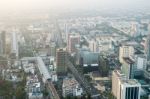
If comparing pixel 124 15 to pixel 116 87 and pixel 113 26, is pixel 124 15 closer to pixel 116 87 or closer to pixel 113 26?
pixel 113 26

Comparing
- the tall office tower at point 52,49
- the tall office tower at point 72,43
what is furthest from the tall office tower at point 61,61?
the tall office tower at point 72,43

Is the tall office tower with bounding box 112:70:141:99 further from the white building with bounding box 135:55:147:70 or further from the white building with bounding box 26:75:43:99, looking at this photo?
the white building with bounding box 135:55:147:70

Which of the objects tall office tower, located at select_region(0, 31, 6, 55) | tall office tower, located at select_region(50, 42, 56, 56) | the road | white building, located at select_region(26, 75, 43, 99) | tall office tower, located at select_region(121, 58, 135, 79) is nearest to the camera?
white building, located at select_region(26, 75, 43, 99)

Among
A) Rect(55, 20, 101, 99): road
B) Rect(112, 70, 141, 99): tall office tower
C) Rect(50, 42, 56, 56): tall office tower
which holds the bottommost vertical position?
→ Rect(55, 20, 101, 99): road

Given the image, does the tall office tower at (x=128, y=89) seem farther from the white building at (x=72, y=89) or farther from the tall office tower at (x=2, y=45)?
the tall office tower at (x=2, y=45)

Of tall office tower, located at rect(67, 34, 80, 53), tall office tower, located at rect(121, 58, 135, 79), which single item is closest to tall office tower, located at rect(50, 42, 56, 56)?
tall office tower, located at rect(67, 34, 80, 53)

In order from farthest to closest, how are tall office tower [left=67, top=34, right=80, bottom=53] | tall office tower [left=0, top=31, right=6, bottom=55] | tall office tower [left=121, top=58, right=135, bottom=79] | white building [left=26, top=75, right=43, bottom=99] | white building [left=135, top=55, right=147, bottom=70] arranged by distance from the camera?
tall office tower [left=67, top=34, right=80, bottom=53]
tall office tower [left=0, top=31, right=6, bottom=55]
white building [left=135, top=55, right=147, bottom=70]
tall office tower [left=121, top=58, right=135, bottom=79]
white building [left=26, top=75, right=43, bottom=99]

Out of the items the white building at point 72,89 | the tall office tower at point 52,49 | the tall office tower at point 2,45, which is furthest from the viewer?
the tall office tower at point 52,49

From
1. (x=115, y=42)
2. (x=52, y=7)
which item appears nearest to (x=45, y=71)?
(x=115, y=42)
